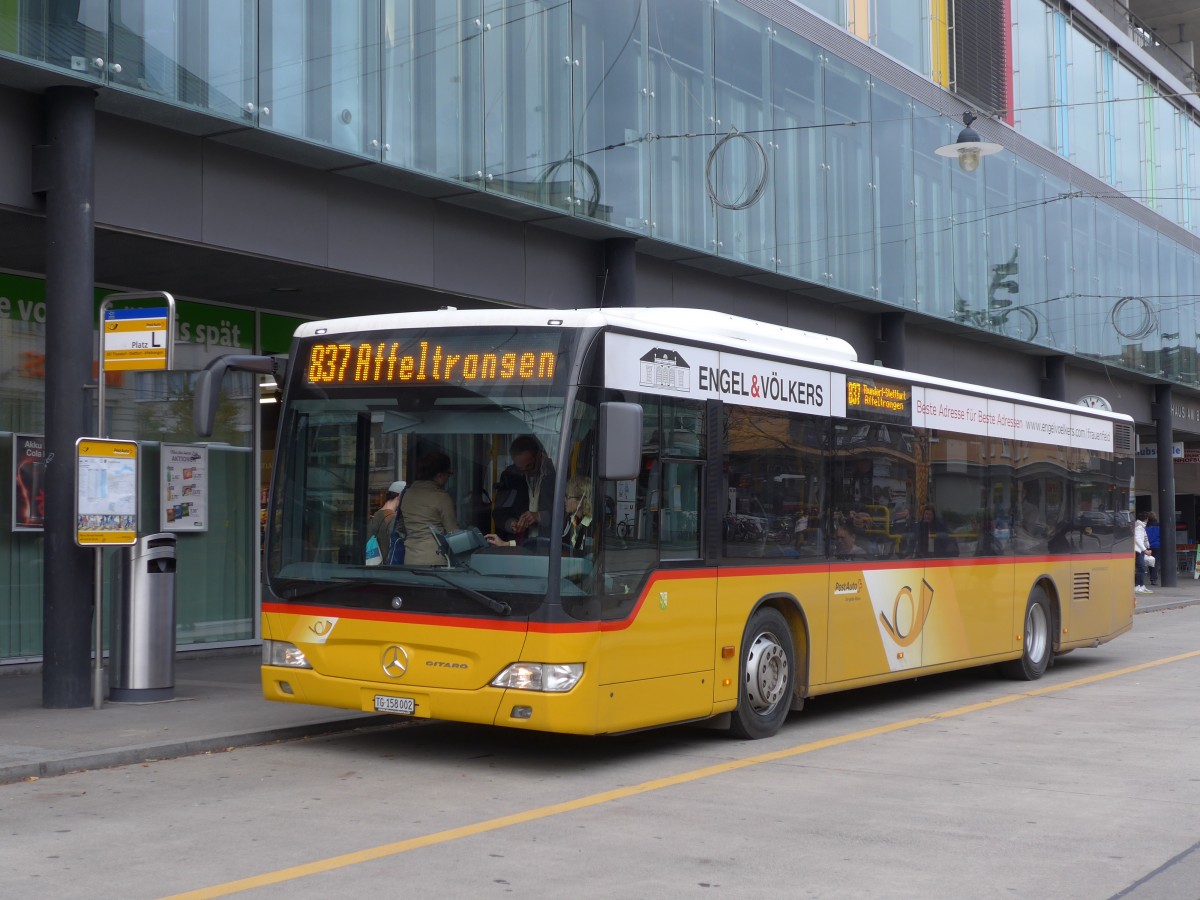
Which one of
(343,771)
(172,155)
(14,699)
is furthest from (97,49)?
(343,771)

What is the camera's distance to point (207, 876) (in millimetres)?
6383

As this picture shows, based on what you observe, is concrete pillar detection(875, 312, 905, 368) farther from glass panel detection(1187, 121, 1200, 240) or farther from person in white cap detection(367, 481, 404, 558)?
glass panel detection(1187, 121, 1200, 240)

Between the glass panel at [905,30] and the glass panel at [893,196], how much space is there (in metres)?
0.97

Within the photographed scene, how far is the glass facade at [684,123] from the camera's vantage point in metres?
13.1

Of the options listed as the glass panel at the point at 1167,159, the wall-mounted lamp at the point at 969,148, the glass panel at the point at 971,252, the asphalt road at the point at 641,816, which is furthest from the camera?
the glass panel at the point at 1167,159

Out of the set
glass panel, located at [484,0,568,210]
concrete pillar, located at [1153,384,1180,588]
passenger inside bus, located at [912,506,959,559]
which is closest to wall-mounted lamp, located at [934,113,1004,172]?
glass panel, located at [484,0,568,210]

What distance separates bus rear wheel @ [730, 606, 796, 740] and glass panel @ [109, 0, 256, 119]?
6449 mm

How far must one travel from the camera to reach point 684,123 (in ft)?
61.7

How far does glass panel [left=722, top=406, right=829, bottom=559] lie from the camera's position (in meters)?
10.3

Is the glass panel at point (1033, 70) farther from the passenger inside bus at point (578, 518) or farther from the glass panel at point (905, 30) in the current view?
the passenger inside bus at point (578, 518)

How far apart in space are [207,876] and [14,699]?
701 cm

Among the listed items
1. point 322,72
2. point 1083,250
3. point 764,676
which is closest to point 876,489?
point 764,676

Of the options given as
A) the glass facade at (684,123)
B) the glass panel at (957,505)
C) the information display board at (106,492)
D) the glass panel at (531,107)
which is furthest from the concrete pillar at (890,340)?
the information display board at (106,492)

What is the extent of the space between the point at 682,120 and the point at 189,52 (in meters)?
7.77
